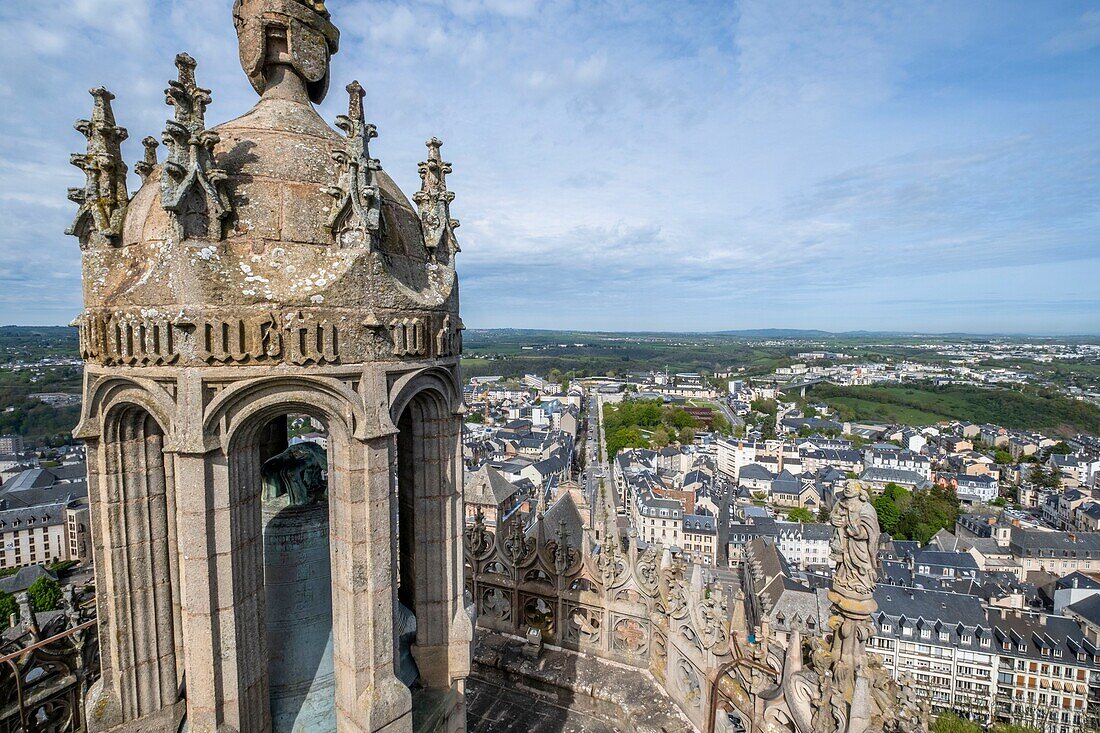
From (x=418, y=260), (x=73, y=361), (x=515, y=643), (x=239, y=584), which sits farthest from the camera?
(x=73, y=361)

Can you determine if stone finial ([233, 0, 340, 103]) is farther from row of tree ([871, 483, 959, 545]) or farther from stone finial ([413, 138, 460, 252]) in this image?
row of tree ([871, 483, 959, 545])

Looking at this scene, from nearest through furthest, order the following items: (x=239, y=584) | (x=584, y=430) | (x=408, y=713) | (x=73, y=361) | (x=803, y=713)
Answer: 1. (x=239, y=584)
2. (x=408, y=713)
3. (x=803, y=713)
4. (x=584, y=430)
5. (x=73, y=361)

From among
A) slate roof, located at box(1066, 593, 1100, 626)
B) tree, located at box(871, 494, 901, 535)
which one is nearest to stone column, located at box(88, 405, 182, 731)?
slate roof, located at box(1066, 593, 1100, 626)

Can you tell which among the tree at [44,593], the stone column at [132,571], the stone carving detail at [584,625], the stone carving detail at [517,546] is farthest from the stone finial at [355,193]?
the tree at [44,593]

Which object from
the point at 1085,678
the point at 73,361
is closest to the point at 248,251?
the point at 1085,678

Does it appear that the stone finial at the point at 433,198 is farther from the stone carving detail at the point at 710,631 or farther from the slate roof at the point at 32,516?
the slate roof at the point at 32,516

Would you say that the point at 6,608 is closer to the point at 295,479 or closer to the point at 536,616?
the point at 536,616

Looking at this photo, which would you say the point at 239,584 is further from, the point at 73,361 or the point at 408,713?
the point at 73,361
